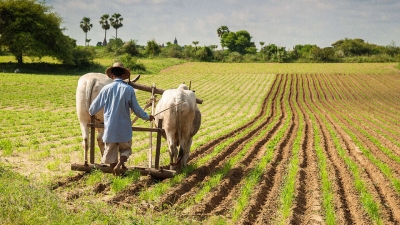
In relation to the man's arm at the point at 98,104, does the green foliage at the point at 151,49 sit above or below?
above

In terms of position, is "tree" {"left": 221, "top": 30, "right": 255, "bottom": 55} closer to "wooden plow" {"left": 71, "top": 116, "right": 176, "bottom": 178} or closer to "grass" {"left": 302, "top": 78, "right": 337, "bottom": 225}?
"grass" {"left": 302, "top": 78, "right": 337, "bottom": 225}

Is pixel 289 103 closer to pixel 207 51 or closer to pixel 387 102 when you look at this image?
pixel 387 102

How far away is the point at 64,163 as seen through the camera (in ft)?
29.2

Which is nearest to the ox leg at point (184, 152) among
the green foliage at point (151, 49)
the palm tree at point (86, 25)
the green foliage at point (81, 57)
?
the green foliage at point (81, 57)

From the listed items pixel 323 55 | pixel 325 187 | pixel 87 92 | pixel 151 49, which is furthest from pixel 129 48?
pixel 325 187

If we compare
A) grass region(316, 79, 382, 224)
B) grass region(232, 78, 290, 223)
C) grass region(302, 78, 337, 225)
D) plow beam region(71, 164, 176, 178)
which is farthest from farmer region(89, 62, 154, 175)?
grass region(316, 79, 382, 224)

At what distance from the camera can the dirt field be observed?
6.30 metres

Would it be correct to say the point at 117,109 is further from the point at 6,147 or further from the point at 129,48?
the point at 129,48

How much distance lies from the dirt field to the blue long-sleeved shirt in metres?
0.90

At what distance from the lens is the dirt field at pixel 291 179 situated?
6305 millimetres

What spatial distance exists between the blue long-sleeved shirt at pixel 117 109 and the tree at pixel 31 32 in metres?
42.9

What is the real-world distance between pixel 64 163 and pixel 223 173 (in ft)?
11.9

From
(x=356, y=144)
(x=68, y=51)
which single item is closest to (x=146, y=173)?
(x=356, y=144)

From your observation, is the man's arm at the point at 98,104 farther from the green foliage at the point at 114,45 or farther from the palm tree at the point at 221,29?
the palm tree at the point at 221,29
